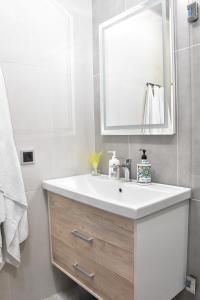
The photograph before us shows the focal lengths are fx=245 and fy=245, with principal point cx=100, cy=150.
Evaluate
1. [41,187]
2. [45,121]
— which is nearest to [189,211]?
[41,187]

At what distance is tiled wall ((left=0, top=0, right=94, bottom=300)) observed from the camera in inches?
56.2

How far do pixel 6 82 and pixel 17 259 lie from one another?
39.1 inches

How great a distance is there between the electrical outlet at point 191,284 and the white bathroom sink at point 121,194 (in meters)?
0.42

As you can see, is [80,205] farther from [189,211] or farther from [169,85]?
[169,85]

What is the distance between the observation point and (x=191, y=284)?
1238 millimetres

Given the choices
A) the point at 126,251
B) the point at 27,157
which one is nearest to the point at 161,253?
the point at 126,251

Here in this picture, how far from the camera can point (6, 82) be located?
4.59 ft

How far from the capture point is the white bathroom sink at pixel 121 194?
0.99 m

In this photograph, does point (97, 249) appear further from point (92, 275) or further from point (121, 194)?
point (121, 194)

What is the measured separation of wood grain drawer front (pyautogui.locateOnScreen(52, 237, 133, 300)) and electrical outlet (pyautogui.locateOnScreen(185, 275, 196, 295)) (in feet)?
1.33

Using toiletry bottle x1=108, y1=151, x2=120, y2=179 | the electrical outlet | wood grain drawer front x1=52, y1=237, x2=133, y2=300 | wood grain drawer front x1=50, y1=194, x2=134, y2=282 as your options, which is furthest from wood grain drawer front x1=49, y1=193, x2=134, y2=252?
the electrical outlet

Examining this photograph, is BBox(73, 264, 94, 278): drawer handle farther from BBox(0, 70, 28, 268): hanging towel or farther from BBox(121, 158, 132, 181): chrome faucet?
BBox(121, 158, 132, 181): chrome faucet

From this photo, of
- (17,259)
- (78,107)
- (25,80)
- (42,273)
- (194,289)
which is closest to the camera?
(194,289)

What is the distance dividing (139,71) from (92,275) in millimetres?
1142
